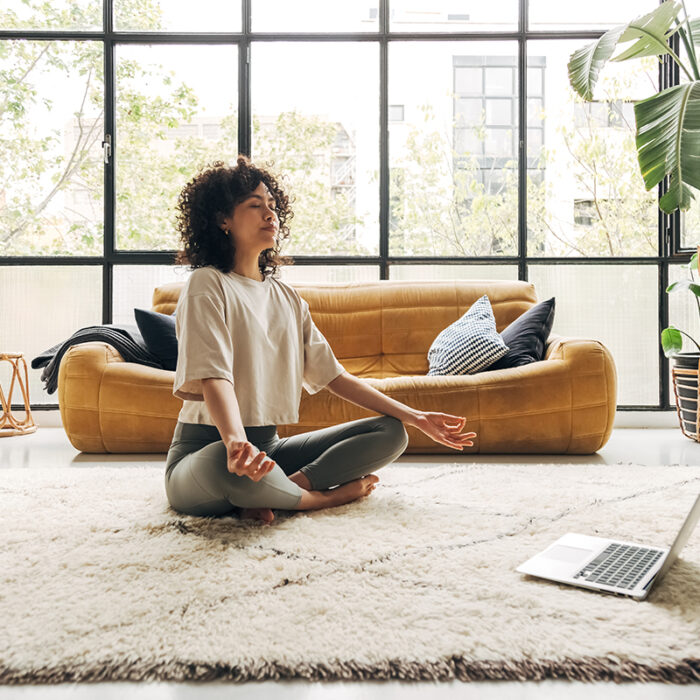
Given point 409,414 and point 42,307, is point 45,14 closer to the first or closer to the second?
point 42,307

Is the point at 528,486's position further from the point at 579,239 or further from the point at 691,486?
the point at 579,239

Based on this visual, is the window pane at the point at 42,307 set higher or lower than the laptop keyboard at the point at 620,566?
higher

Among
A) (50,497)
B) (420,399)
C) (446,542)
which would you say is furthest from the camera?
(420,399)

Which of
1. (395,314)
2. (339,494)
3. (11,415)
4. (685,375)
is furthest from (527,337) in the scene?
(11,415)

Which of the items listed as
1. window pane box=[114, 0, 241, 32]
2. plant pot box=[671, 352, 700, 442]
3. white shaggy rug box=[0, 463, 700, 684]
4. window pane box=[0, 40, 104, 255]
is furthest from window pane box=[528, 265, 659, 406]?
window pane box=[0, 40, 104, 255]

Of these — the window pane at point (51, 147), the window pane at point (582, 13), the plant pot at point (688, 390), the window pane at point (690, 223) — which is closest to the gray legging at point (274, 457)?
the plant pot at point (688, 390)

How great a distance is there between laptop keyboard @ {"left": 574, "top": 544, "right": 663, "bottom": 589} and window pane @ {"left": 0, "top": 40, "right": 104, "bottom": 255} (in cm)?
380

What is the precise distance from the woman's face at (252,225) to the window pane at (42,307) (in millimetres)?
2748

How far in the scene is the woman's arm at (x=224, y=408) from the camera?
150 centimetres

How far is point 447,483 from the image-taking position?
2303 mm

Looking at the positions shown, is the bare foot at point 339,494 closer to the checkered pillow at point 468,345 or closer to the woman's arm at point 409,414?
the woman's arm at point 409,414

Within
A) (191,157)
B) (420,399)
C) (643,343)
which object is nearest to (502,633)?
(420,399)

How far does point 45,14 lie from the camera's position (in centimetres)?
427

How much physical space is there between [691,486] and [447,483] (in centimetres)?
83
